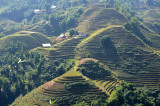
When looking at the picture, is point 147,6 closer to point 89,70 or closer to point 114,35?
point 114,35

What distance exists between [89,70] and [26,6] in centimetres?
9403

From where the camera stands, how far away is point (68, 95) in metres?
41.0

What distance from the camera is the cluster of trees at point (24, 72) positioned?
49.7 metres

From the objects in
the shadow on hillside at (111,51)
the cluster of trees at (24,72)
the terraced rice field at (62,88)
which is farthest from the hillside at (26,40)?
the terraced rice field at (62,88)

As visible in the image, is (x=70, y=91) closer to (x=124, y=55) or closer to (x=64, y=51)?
(x=64, y=51)

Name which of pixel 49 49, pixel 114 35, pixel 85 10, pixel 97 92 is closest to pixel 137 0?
pixel 85 10

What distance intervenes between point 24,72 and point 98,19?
39.5 metres

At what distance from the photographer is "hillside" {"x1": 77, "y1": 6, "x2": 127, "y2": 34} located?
75.4 m

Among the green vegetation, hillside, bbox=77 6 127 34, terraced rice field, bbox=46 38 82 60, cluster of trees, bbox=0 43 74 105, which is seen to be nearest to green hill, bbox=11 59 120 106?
the green vegetation

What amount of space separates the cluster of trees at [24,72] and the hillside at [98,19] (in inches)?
927

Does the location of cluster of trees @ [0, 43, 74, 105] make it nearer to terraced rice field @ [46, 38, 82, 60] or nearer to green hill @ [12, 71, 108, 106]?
terraced rice field @ [46, 38, 82, 60]

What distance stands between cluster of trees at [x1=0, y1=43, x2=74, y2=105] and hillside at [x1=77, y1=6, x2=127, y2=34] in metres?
23.5

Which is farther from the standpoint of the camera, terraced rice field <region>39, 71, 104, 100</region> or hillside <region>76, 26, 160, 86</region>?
hillside <region>76, 26, 160, 86</region>

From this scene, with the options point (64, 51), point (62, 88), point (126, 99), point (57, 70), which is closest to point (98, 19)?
point (64, 51)
